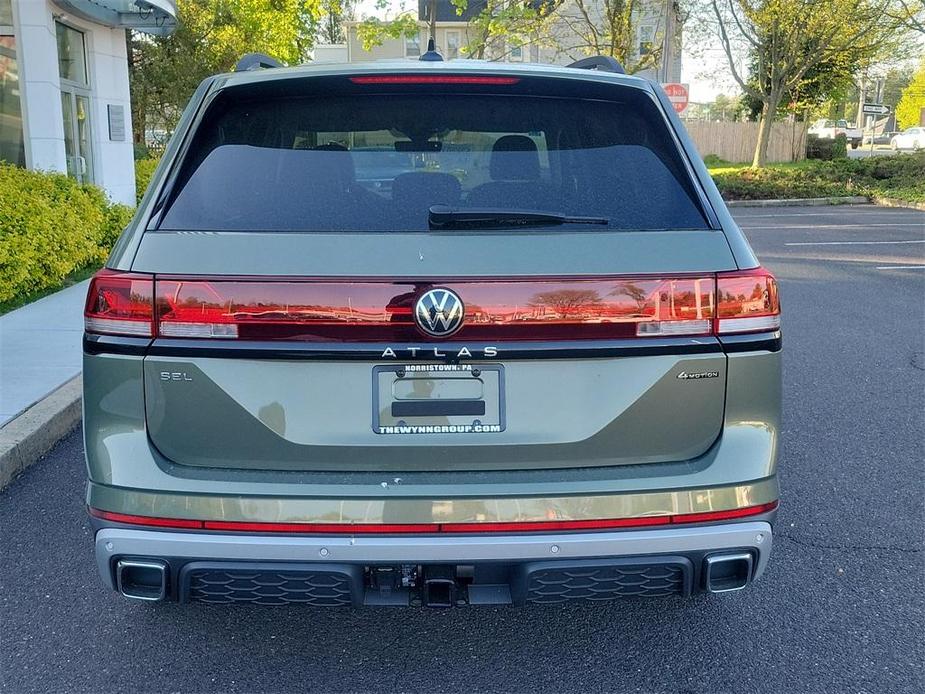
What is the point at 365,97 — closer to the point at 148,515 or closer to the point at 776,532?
the point at 148,515

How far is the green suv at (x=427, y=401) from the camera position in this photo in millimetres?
2320

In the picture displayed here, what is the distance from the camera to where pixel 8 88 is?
12453 millimetres

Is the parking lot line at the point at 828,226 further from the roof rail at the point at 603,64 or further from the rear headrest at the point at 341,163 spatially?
the rear headrest at the point at 341,163

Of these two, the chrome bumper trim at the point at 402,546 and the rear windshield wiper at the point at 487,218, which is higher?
the rear windshield wiper at the point at 487,218

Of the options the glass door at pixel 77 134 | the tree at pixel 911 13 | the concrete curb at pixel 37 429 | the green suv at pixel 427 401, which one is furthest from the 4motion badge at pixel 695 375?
the tree at pixel 911 13

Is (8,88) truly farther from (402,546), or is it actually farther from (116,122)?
(402,546)

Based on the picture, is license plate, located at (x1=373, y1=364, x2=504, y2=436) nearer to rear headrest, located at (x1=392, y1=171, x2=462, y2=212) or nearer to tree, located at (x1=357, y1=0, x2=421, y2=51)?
rear headrest, located at (x1=392, y1=171, x2=462, y2=212)

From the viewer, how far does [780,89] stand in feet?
103

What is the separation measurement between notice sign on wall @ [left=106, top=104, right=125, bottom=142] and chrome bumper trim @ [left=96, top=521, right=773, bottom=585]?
14790mm

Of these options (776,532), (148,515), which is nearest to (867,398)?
(776,532)

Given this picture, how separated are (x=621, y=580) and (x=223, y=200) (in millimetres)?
1535

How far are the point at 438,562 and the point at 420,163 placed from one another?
45.4 inches

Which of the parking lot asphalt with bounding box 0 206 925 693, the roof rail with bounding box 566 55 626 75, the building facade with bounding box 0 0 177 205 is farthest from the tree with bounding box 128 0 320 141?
the roof rail with bounding box 566 55 626 75

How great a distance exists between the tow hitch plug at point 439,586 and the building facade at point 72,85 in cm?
1205
